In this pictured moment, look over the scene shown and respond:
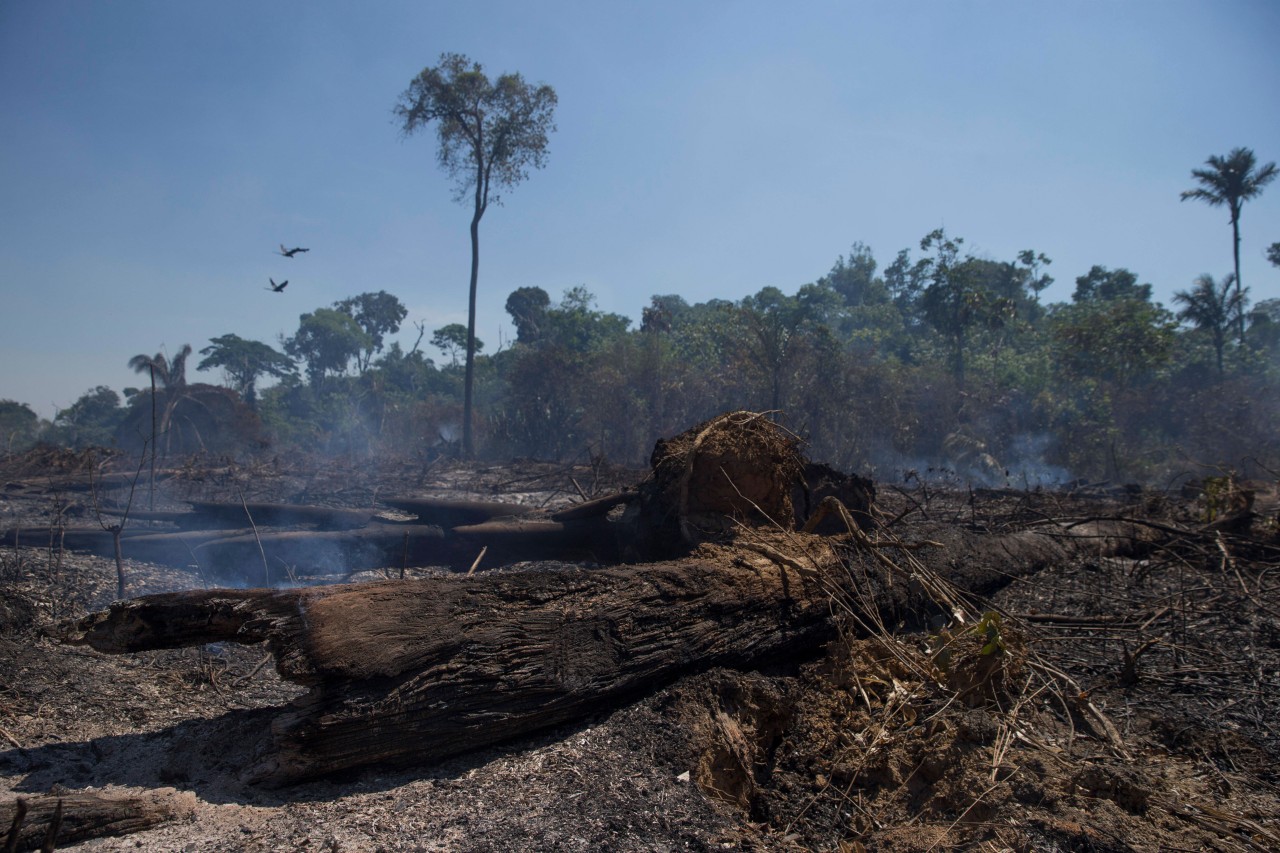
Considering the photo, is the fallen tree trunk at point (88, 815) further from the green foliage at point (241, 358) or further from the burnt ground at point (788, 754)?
the green foliage at point (241, 358)

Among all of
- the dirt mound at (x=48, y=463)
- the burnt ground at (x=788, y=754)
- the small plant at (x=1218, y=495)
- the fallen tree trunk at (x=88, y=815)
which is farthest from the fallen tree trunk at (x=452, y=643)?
the dirt mound at (x=48, y=463)

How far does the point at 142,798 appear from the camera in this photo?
100 inches

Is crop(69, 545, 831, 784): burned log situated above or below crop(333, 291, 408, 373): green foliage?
below

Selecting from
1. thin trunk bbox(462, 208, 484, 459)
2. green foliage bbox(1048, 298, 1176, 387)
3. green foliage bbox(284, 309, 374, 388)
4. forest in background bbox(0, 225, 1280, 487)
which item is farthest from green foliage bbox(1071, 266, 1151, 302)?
green foliage bbox(284, 309, 374, 388)

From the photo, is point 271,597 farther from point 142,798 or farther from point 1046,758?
point 1046,758

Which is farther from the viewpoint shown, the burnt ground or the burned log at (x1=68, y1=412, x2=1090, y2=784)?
the burned log at (x1=68, y1=412, x2=1090, y2=784)

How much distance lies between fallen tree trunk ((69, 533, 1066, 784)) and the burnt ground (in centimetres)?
13

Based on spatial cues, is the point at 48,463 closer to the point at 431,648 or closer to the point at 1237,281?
the point at 431,648

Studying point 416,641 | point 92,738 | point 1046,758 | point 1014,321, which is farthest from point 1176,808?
point 1014,321

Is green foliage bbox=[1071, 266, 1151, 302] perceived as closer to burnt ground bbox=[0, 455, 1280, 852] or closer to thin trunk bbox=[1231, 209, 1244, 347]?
thin trunk bbox=[1231, 209, 1244, 347]

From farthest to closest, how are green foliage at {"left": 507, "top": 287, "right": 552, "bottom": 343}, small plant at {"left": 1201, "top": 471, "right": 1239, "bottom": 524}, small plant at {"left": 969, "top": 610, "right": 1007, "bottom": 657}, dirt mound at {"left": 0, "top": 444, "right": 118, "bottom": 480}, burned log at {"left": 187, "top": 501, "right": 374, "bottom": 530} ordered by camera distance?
green foliage at {"left": 507, "top": 287, "right": 552, "bottom": 343}, dirt mound at {"left": 0, "top": 444, "right": 118, "bottom": 480}, burned log at {"left": 187, "top": 501, "right": 374, "bottom": 530}, small plant at {"left": 1201, "top": 471, "right": 1239, "bottom": 524}, small plant at {"left": 969, "top": 610, "right": 1007, "bottom": 657}

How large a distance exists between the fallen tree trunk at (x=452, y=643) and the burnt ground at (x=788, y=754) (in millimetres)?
133

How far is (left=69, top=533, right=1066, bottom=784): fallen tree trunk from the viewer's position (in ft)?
9.07

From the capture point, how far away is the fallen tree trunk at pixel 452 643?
2764mm
